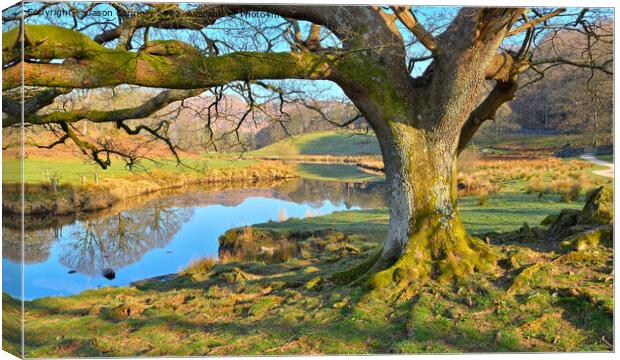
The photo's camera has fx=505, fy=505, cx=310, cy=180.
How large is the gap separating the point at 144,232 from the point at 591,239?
1440 centimetres

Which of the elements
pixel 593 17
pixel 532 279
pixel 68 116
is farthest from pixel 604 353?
pixel 68 116

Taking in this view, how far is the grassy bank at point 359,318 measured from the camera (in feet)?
16.7

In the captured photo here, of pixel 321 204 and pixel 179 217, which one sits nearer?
pixel 179 217

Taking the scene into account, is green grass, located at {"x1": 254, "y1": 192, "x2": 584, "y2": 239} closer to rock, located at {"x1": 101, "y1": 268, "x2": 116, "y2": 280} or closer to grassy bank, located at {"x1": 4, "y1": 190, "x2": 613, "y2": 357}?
rock, located at {"x1": 101, "y1": 268, "x2": 116, "y2": 280}

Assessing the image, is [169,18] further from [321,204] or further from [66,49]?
[321,204]

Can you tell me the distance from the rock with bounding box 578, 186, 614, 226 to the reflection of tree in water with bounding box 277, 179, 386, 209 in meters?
13.8

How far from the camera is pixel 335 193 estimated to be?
89.5 feet

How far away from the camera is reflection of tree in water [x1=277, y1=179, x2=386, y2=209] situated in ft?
78.1

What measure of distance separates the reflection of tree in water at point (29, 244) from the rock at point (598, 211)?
24.6ft

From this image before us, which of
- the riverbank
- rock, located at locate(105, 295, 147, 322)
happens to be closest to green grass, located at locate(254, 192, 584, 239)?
the riverbank

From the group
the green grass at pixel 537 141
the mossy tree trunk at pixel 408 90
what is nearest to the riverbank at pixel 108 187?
the mossy tree trunk at pixel 408 90

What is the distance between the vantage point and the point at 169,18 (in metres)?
6.77

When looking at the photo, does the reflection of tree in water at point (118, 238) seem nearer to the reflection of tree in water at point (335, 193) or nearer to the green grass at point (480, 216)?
the green grass at point (480, 216)

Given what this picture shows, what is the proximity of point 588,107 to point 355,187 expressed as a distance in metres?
21.1
